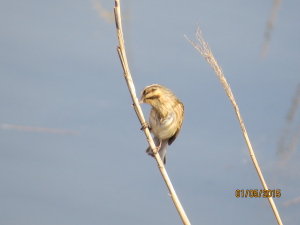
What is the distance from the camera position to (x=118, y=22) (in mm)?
3014

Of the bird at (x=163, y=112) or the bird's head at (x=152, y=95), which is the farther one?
the bird at (x=163, y=112)

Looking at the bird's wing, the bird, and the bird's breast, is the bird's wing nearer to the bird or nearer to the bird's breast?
the bird

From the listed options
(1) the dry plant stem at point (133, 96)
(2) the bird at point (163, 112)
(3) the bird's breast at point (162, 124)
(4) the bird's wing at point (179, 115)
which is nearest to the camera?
(1) the dry plant stem at point (133, 96)

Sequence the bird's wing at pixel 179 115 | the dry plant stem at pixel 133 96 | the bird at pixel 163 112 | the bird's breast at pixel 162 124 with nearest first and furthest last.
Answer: the dry plant stem at pixel 133 96, the bird at pixel 163 112, the bird's breast at pixel 162 124, the bird's wing at pixel 179 115

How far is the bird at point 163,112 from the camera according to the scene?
474 cm

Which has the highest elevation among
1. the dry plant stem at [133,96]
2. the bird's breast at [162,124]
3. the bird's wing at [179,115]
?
the bird's wing at [179,115]

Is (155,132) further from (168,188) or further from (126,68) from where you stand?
(126,68)

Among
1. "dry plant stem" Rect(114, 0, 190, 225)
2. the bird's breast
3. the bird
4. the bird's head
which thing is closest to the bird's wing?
the bird

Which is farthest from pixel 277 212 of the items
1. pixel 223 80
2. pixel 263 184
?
pixel 223 80

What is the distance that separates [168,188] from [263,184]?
3.81 feet

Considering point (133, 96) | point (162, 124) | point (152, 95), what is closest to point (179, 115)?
point (162, 124)

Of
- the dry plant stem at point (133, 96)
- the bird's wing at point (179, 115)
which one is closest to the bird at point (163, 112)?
the bird's wing at point (179, 115)

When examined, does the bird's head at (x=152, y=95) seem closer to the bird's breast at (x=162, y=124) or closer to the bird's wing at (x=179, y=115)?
the bird's breast at (x=162, y=124)

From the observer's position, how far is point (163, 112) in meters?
5.04
